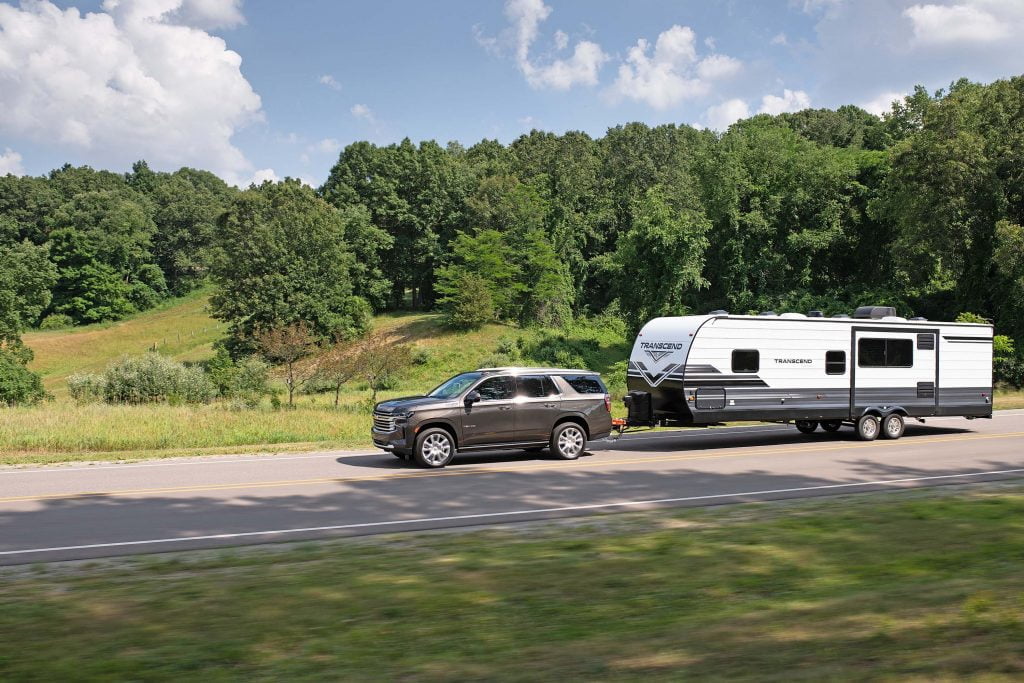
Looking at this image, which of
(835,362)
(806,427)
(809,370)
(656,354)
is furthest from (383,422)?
(806,427)

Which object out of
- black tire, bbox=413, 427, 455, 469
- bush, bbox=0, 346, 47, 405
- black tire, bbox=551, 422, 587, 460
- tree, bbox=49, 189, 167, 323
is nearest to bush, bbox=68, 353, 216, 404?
bush, bbox=0, 346, 47, 405

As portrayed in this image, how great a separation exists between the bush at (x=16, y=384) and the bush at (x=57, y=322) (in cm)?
4885

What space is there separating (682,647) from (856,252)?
196 ft

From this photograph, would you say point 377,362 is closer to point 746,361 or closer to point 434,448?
point 746,361

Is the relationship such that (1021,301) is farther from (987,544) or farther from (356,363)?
(987,544)

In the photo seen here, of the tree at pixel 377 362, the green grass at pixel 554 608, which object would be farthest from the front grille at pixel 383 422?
the tree at pixel 377 362

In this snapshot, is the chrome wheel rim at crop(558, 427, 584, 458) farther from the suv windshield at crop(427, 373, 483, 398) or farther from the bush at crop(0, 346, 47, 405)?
the bush at crop(0, 346, 47, 405)

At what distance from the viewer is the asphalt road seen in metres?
10.4

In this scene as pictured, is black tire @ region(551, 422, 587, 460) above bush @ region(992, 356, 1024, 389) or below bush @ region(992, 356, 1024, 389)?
below

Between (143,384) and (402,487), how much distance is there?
79.8 feet

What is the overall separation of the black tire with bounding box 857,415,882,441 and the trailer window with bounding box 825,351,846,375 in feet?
4.32

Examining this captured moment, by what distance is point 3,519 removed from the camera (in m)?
11.1

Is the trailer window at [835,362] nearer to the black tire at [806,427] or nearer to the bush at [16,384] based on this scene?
the black tire at [806,427]

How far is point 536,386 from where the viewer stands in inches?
686
